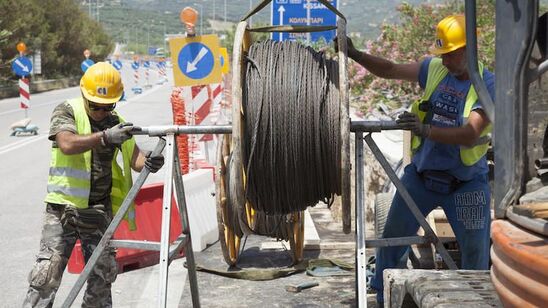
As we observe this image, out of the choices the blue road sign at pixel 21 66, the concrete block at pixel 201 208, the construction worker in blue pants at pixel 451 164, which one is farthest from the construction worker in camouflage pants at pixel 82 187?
the blue road sign at pixel 21 66

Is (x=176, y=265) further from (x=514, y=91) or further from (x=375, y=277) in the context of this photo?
(x=514, y=91)

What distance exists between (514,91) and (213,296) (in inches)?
188

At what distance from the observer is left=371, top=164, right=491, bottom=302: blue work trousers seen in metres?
5.04

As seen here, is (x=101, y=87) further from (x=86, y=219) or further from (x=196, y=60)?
(x=196, y=60)

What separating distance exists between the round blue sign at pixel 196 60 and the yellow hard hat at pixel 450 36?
6368 millimetres

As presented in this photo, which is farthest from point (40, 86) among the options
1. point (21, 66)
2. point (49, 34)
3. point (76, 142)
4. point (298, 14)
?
point (76, 142)

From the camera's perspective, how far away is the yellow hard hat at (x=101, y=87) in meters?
5.19

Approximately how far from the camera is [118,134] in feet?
15.9

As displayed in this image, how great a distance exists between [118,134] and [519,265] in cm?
317

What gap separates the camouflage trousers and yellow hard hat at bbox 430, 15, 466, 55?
2433 mm

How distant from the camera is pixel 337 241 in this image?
849 cm

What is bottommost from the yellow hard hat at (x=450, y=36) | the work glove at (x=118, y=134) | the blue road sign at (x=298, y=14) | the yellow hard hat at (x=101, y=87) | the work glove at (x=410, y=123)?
the work glove at (x=118, y=134)

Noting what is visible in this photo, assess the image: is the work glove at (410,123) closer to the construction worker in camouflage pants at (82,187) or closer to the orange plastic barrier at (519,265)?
the construction worker in camouflage pants at (82,187)

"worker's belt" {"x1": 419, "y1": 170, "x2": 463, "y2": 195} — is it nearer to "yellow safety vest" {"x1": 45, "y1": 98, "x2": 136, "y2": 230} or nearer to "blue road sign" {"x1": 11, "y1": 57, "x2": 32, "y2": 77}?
"yellow safety vest" {"x1": 45, "y1": 98, "x2": 136, "y2": 230}
